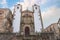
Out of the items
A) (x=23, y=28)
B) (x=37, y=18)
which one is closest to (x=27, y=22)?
(x=23, y=28)

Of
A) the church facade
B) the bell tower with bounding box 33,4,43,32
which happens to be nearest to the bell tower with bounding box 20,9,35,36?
the church facade

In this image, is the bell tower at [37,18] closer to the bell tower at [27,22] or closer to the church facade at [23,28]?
the church facade at [23,28]

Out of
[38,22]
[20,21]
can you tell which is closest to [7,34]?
[20,21]

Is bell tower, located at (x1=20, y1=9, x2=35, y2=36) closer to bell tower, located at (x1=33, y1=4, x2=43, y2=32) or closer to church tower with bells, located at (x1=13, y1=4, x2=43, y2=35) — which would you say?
church tower with bells, located at (x1=13, y1=4, x2=43, y2=35)

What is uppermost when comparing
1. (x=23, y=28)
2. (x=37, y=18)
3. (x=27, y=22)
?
(x=37, y=18)

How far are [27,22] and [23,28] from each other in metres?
1.74

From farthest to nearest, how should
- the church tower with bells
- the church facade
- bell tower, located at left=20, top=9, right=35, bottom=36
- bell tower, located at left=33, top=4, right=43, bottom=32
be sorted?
bell tower, located at left=20, top=9, right=35, bottom=36
the church tower with bells
bell tower, located at left=33, top=4, right=43, bottom=32
the church facade

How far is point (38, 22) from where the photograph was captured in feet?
108

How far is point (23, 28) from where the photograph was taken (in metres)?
33.2

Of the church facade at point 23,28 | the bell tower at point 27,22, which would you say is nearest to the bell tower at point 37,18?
the church facade at point 23,28

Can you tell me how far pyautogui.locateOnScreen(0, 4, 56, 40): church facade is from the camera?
28.8 meters

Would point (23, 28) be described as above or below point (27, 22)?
below

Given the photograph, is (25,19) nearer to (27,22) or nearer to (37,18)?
(27,22)

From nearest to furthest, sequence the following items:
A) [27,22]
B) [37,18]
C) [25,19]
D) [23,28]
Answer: [23,28]
[37,18]
[27,22]
[25,19]
